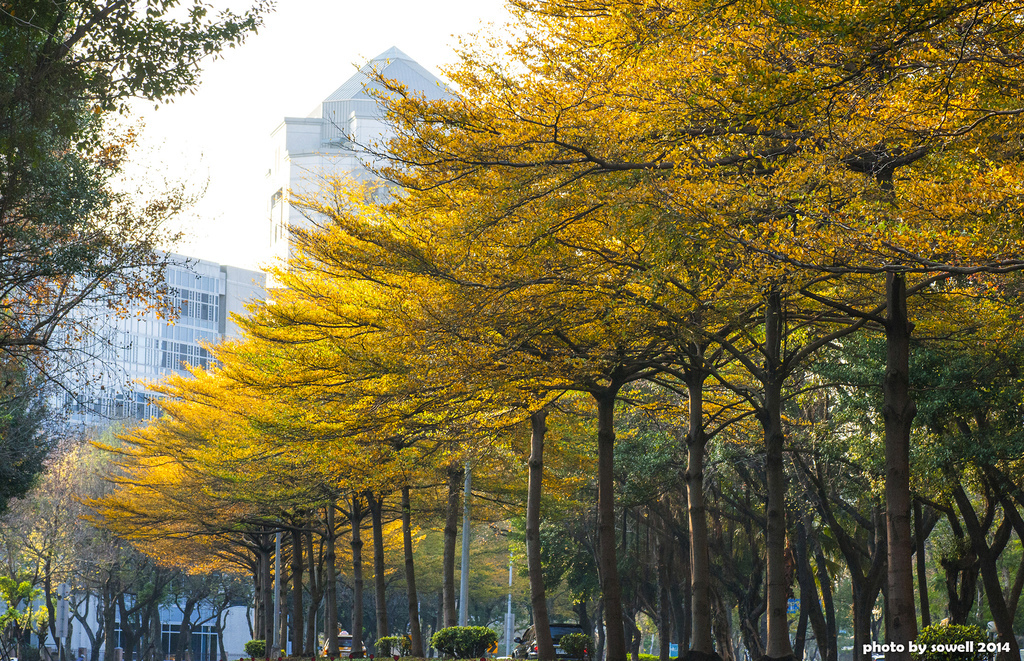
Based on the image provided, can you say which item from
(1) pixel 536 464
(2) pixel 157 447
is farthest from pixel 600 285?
(2) pixel 157 447

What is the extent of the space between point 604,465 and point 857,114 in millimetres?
9328

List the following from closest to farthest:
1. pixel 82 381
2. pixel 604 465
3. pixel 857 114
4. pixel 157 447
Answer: pixel 857 114 → pixel 82 381 → pixel 604 465 → pixel 157 447

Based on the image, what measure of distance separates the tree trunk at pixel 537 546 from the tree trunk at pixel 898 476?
7.79 meters

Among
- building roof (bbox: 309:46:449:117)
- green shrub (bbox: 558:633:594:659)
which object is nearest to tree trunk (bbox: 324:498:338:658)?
green shrub (bbox: 558:633:594:659)

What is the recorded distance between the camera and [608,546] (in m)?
17.2

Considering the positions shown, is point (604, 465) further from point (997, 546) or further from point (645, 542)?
point (645, 542)

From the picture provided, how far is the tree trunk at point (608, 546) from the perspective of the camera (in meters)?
→ 17.1

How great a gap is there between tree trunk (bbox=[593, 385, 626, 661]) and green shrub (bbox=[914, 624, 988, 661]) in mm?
5366

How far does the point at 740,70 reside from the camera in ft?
32.2

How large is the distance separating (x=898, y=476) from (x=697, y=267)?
3406 millimetres

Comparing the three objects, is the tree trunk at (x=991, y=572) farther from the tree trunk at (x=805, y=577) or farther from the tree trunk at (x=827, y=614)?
the tree trunk at (x=827, y=614)

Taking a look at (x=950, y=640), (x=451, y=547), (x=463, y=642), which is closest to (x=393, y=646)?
(x=451, y=547)

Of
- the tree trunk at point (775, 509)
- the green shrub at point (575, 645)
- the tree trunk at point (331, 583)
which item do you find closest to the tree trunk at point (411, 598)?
the tree trunk at point (331, 583)

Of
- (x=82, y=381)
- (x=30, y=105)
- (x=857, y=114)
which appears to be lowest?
(x=82, y=381)
